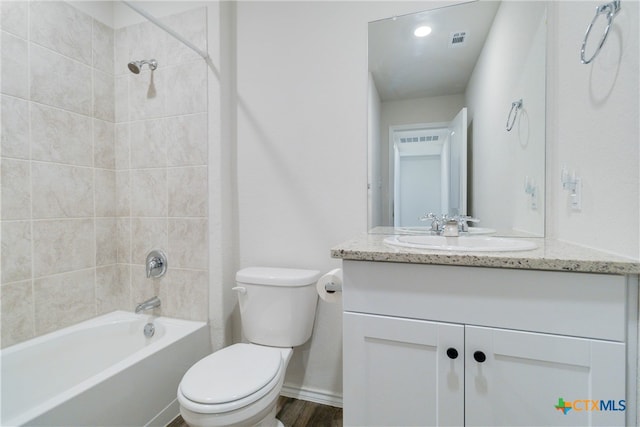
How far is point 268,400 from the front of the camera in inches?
44.1

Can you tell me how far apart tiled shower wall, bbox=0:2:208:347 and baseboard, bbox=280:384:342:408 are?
686mm

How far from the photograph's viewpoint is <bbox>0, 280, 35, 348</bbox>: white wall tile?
1396 millimetres

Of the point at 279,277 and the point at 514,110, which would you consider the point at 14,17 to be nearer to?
the point at 279,277

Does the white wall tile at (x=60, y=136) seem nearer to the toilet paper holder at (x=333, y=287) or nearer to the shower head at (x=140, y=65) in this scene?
the shower head at (x=140, y=65)

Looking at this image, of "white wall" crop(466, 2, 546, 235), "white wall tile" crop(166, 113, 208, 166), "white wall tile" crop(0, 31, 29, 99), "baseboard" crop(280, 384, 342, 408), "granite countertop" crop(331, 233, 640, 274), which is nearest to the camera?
"granite countertop" crop(331, 233, 640, 274)

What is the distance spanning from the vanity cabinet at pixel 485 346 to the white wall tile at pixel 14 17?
1.96 meters

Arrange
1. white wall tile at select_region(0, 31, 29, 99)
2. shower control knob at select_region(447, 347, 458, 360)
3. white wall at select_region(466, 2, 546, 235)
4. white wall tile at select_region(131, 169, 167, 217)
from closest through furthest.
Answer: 1. shower control knob at select_region(447, 347, 458, 360)
2. white wall at select_region(466, 2, 546, 235)
3. white wall tile at select_region(0, 31, 29, 99)
4. white wall tile at select_region(131, 169, 167, 217)

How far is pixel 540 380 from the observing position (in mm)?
797

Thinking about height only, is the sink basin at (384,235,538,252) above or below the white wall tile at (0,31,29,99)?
below

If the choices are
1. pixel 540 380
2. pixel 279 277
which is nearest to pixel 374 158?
pixel 279 277

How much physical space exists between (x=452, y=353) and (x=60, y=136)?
2.14 m

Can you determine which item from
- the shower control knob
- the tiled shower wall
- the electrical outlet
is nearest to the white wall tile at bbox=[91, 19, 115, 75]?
the tiled shower wall

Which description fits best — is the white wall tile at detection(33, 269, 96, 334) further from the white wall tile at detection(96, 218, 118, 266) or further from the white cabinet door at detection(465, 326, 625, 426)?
the white cabinet door at detection(465, 326, 625, 426)

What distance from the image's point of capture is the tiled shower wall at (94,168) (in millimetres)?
1441
